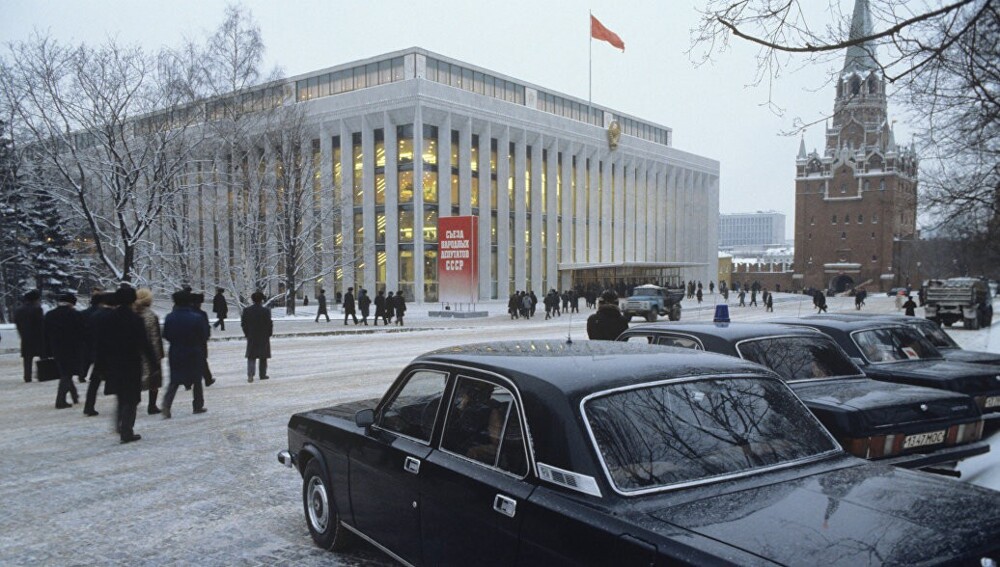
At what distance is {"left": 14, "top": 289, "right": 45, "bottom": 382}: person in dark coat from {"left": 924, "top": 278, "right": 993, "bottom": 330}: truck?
29.7m

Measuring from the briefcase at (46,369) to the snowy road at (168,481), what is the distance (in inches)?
19.9

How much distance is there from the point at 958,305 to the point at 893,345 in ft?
74.7

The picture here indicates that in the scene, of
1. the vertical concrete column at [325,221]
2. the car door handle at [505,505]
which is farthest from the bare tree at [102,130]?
the car door handle at [505,505]

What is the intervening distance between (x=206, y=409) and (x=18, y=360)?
415 inches

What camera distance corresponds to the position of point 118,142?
1097 inches

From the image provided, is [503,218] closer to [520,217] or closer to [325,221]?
[520,217]

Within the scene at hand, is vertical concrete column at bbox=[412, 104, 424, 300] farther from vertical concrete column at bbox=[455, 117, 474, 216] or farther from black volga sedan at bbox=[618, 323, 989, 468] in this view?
black volga sedan at bbox=[618, 323, 989, 468]

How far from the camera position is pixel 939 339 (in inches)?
395

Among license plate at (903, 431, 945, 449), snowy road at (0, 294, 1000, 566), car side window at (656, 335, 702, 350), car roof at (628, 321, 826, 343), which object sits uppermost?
car roof at (628, 321, 826, 343)

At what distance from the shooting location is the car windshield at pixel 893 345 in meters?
7.79

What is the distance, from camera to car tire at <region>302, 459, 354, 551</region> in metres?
4.53

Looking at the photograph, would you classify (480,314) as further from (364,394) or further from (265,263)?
(364,394)

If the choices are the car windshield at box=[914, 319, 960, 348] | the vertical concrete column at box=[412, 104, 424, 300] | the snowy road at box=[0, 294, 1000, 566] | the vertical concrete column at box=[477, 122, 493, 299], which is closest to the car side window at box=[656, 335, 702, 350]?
the snowy road at box=[0, 294, 1000, 566]

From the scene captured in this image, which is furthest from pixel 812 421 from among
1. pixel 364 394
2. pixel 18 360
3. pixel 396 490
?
pixel 18 360
